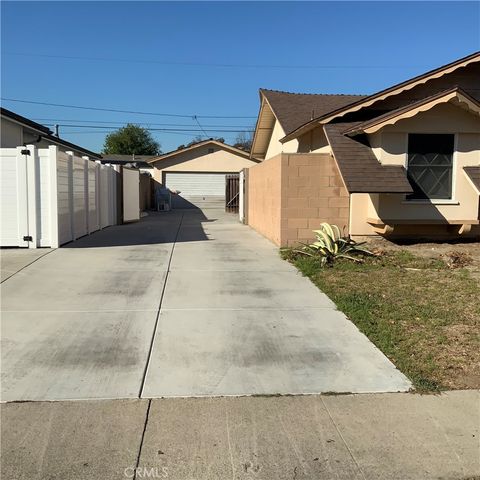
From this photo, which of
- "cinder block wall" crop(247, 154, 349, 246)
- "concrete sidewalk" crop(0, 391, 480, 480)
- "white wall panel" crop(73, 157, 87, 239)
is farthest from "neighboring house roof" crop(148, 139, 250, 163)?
"concrete sidewalk" crop(0, 391, 480, 480)

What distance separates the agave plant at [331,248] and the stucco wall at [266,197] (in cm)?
140

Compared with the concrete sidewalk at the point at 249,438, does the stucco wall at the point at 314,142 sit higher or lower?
higher

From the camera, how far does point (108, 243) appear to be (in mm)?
13164

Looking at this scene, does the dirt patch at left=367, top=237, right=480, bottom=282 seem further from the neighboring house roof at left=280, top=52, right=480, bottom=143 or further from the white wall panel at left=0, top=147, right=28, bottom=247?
the white wall panel at left=0, top=147, right=28, bottom=247

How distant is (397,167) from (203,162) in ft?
84.2

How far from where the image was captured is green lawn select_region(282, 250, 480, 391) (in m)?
4.84

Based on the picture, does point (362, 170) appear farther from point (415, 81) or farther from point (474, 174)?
point (415, 81)

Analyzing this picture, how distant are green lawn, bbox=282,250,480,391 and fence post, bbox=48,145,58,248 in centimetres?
549

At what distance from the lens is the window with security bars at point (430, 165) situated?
11047mm

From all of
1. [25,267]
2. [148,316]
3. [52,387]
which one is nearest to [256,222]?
[25,267]

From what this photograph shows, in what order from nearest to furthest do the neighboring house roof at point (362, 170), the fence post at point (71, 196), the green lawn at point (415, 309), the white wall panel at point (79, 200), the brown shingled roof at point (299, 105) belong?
the green lawn at point (415, 309) < the neighboring house roof at point (362, 170) < the fence post at point (71, 196) < the white wall panel at point (79, 200) < the brown shingled roof at point (299, 105)

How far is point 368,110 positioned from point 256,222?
5.68m

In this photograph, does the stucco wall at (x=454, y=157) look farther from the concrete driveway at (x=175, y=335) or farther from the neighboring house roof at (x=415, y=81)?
the concrete driveway at (x=175, y=335)

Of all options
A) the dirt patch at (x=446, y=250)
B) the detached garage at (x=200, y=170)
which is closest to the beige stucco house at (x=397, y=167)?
the dirt patch at (x=446, y=250)
